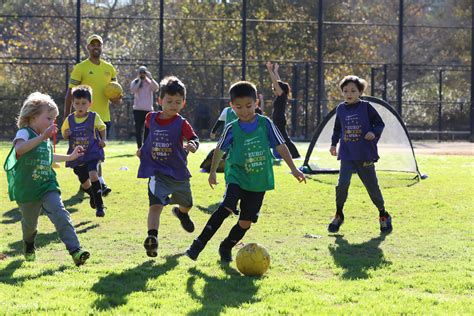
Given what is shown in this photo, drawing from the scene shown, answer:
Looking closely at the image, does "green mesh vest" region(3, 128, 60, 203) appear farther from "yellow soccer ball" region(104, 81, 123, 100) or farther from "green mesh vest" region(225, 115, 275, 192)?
"yellow soccer ball" region(104, 81, 123, 100)

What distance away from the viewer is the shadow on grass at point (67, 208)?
9531 mm

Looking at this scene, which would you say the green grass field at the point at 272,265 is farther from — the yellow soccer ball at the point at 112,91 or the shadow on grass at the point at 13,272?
the yellow soccer ball at the point at 112,91

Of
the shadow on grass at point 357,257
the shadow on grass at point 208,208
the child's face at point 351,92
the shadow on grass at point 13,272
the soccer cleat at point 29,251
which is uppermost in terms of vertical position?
the child's face at point 351,92

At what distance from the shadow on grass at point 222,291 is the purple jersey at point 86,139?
3.59 meters

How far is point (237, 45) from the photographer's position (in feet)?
105

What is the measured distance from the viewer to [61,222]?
6.74m

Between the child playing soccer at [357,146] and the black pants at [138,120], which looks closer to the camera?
the child playing soccer at [357,146]

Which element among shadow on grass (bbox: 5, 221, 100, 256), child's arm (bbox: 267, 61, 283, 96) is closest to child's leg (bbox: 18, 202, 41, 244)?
shadow on grass (bbox: 5, 221, 100, 256)

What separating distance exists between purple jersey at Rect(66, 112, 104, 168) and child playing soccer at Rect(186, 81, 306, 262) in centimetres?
313

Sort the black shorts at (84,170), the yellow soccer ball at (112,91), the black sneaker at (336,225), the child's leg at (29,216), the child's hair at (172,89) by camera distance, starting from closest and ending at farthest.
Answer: the child's leg at (29,216)
the child's hair at (172,89)
the black sneaker at (336,225)
the black shorts at (84,170)
the yellow soccer ball at (112,91)

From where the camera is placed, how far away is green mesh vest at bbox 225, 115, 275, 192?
22.9ft

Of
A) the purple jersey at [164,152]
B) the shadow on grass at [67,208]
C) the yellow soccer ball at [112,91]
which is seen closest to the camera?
the purple jersey at [164,152]

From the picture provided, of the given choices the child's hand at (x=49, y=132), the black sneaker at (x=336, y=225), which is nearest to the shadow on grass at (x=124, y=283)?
the child's hand at (x=49, y=132)

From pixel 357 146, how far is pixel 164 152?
2437 mm
